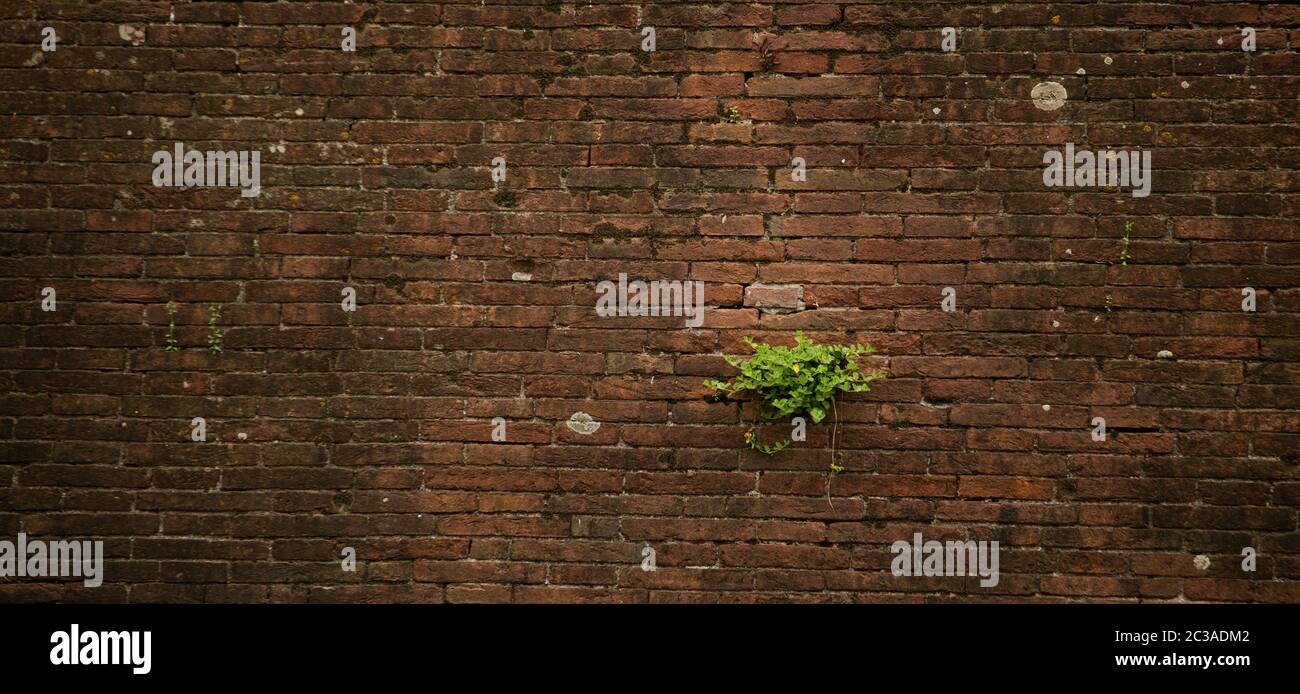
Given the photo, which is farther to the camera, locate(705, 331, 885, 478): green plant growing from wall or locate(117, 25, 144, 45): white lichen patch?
locate(117, 25, 144, 45): white lichen patch

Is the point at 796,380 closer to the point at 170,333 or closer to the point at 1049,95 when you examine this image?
the point at 1049,95

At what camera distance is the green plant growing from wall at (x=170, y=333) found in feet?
11.0

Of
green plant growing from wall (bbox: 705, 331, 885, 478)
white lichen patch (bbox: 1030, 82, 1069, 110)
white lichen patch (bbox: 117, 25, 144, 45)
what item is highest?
white lichen patch (bbox: 117, 25, 144, 45)

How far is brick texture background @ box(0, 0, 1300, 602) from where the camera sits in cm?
331

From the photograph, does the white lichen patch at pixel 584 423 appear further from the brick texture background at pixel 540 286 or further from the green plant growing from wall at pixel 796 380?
Answer: the green plant growing from wall at pixel 796 380

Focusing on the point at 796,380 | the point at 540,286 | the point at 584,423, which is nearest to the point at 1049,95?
the point at 796,380

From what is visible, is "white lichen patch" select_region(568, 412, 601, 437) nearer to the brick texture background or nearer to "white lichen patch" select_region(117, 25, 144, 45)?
the brick texture background

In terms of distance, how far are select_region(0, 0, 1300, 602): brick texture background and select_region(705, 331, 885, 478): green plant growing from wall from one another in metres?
0.09

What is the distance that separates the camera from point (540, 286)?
337 cm

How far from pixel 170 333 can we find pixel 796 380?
9.26ft

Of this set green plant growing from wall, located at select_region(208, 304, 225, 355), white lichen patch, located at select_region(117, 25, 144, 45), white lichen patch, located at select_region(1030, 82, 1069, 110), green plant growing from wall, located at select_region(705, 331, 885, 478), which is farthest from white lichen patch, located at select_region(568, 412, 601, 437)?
white lichen patch, located at select_region(117, 25, 144, 45)

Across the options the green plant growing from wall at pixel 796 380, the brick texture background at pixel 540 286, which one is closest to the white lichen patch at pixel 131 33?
the brick texture background at pixel 540 286
